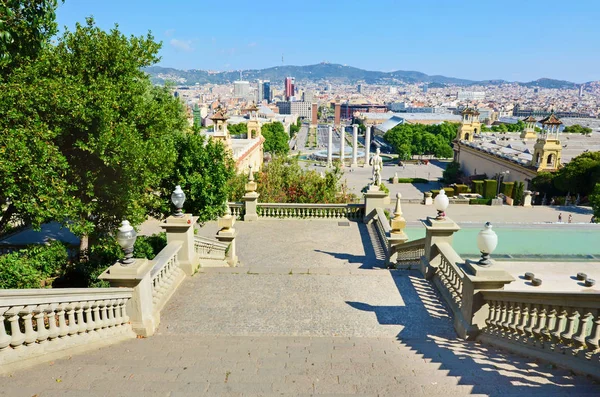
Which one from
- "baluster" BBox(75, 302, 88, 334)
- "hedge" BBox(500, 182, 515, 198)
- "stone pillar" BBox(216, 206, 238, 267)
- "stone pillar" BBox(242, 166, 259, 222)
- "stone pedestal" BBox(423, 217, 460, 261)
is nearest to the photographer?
"baluster" BBox(75, 302, 88, 334)

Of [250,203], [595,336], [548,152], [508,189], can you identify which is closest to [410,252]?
[595,336]

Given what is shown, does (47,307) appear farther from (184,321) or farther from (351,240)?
(351,240)

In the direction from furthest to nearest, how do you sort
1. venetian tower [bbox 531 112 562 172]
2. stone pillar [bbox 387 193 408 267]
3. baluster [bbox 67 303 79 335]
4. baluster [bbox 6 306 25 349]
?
venetian tower [bbox 531 112 562 172] → stone pillar [bbox 387 193 408 267] → baluster [bbox 67 303 79 335] → baluster [bbox 6 306 25 349]

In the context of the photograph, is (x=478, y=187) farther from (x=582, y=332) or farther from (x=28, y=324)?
(x=28, y=324)

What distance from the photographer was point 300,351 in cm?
695

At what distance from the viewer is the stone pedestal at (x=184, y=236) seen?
10766 millimetres

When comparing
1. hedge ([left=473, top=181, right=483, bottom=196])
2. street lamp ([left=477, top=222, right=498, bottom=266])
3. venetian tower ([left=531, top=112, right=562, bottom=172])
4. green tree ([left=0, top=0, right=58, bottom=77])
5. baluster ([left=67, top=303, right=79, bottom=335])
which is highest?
green tree ([left=0, top=0, right=58, bottom=77])

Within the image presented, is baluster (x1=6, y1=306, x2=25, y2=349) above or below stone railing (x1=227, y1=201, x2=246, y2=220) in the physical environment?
above

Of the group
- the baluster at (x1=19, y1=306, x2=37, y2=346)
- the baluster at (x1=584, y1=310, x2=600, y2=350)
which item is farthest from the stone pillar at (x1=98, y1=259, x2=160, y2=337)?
the baluster at (x1=584, y1=310, x2=600, y2=350)

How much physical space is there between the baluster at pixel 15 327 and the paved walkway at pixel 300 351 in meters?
0.37

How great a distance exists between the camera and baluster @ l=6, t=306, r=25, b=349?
551cm

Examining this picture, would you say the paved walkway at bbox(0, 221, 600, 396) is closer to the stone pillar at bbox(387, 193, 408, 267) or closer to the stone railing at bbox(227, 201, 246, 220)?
the stone pillar at bbox(387, 193, 408, 267)

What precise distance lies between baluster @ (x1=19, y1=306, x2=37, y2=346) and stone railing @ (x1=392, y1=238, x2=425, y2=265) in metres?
8.91

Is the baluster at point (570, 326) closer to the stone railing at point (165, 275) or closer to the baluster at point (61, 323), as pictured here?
the stone railing at point (165, 275)
